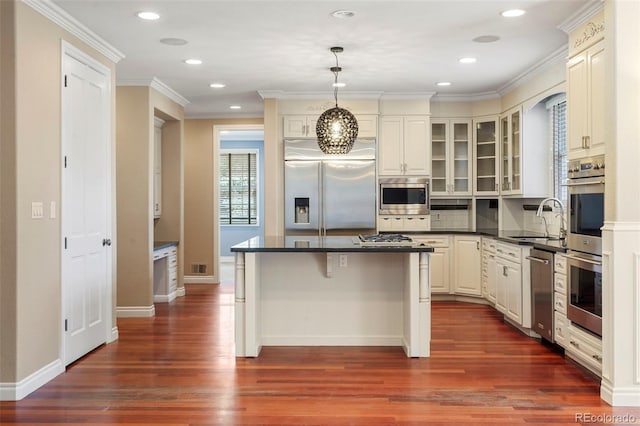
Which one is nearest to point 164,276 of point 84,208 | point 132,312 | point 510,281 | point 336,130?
point 132,312

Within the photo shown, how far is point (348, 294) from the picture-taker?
4918mm

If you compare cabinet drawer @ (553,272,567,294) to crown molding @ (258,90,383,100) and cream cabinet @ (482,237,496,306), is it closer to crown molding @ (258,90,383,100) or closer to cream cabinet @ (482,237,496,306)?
cream cabinet @ (482,237,496,306)

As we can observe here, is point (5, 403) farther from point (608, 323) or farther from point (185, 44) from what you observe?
point (608, 323)

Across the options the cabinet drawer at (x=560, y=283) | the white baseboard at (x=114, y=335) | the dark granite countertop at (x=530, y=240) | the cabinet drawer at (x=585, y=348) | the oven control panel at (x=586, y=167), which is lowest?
the white baseboard at (x=114, y=335)

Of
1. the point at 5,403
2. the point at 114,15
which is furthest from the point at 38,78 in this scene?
the point at 5,403

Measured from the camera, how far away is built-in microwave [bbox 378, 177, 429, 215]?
24.2 feet

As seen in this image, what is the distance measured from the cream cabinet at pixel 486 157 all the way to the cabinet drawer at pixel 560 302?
2.80 metres

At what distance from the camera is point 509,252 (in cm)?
564

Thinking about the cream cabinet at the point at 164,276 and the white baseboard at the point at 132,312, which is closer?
the white baseboard at the point at 132,312

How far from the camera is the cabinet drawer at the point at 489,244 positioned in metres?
6.43

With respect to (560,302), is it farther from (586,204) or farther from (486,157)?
(486,157)

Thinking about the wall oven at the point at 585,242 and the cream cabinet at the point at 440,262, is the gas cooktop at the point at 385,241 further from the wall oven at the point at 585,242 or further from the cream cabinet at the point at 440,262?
the cream cabinet at the point at 440,262

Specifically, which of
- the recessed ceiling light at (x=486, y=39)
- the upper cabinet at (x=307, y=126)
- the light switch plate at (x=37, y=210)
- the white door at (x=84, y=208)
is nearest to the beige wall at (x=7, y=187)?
the light switch plate at (x=37, y=210)

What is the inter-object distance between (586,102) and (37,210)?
12.6 feet
